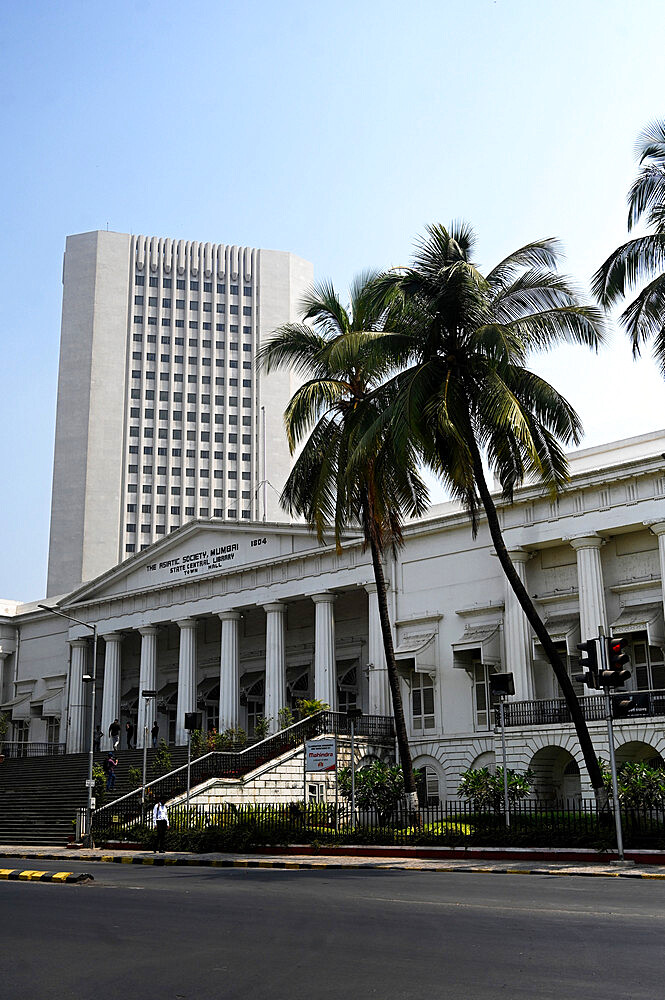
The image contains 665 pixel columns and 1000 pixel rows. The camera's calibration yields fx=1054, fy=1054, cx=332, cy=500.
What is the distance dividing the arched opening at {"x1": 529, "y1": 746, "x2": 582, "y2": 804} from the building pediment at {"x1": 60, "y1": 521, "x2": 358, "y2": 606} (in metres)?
14.4

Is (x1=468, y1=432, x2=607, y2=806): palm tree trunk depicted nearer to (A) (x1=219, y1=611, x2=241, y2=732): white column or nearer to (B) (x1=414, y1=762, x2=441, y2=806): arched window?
(B) (x1=414, y1=762, x2=441, y2=806): arched window

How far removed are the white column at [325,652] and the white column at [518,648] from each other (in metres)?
8.43

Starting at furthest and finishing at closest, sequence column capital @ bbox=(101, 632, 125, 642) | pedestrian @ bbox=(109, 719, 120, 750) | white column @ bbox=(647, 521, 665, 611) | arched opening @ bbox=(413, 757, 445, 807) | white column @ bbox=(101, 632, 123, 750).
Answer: column capital @ bbox=(101, 632, 125, 642), white column @ bbox=(101, 632, 123, 750), pedestrian @ bbox=(109, 719, 120, 750), arched opening @ bbox=(413, 757, 445, 807), white column @ bbox=(647, 521, 665, 611)

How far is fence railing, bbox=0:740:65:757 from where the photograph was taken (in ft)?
182

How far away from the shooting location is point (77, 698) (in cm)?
5531

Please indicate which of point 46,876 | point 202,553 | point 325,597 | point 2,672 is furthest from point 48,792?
point 2,672

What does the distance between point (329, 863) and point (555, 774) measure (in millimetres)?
15740

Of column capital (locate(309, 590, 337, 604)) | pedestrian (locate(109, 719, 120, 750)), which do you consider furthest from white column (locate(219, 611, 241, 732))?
column capital (locate(309, 590, 337, 604))

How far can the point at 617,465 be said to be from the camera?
35250 millimetres

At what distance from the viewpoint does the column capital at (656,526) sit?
34.4 meters

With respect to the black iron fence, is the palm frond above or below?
above

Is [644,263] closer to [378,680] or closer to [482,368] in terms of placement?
[482,368]

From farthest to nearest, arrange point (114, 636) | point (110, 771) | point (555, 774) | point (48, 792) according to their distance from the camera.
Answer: point (114, 636)
point (48, 792)
point (110, 771)
point (555, 774)

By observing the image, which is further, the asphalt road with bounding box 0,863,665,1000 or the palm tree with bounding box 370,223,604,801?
the palm tree with bounding box 370,223,604,801
